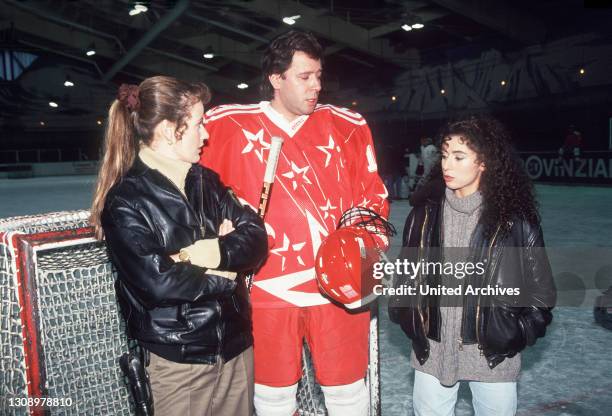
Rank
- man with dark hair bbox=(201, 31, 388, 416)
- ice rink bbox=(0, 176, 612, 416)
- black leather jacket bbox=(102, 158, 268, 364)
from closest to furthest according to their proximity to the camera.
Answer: black leather jacket bbox=(102, 158, 268, 364) < man with dark hair bbox=(201, 31, 388, 416) < ice rink bbox=(0, 176, 612, 416)

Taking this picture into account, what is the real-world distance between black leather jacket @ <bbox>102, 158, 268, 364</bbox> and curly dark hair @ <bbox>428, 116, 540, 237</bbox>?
0.78m

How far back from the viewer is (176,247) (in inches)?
59.7

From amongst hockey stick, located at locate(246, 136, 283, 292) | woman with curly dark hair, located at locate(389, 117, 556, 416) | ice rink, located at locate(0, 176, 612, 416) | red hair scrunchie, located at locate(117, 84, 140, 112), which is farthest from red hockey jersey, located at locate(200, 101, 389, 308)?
ice rink, located at locate(0, 176, 612, 416)

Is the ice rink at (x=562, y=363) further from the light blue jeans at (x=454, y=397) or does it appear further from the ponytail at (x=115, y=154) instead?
the ponytail at (x=115, y=154)

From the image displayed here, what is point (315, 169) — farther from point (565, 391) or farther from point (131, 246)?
point (565, 391)

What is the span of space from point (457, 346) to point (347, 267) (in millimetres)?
478

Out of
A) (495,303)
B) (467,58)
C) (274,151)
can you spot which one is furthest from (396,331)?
(467,58)

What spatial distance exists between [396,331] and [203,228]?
7.55 feet

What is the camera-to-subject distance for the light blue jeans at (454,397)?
1.77m

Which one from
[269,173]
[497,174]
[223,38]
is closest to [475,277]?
[497,174]

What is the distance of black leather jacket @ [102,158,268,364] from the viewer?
1.42 metres

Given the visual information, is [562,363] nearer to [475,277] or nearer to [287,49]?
[475,277]

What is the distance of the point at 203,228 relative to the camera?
5.19 feet

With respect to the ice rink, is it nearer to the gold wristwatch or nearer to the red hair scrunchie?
the gold wristwatch
